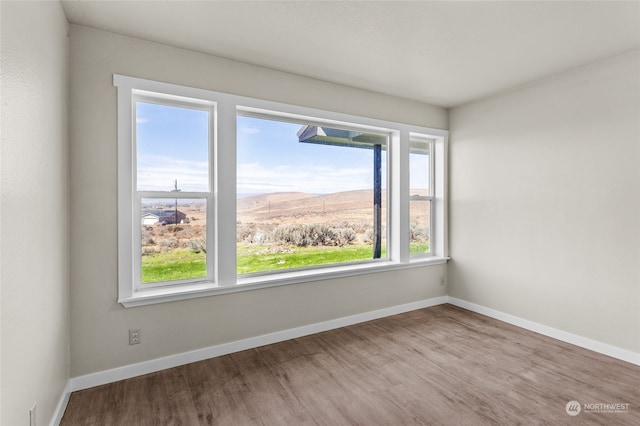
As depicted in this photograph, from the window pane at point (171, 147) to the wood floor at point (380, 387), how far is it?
159cm

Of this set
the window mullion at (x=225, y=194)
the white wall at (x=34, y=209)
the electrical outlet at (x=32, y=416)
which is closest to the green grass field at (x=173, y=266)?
the window mullion at (x=225, y=194)

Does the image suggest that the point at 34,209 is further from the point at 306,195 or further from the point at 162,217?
the point at 306,195

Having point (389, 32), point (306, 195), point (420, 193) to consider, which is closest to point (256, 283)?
point (306, 195)

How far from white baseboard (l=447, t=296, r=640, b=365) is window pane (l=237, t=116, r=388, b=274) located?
1421 millimetres

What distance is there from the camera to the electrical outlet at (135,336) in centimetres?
248

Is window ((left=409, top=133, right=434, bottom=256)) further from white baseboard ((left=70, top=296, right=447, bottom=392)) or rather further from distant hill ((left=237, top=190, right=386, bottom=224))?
white baseboard ((left=70, top=296, right=447, bottom=392))

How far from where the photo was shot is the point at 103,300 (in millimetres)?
2395

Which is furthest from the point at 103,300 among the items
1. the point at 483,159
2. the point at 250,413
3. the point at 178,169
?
the point at 483,159

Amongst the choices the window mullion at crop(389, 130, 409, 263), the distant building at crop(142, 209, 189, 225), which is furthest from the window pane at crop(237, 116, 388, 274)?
the distant building at crop(142, 209, 189, 225)

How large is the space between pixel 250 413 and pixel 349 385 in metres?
0.75

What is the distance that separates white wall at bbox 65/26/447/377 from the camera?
232 centimetres

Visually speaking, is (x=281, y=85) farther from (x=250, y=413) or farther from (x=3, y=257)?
(x=250, y=413)

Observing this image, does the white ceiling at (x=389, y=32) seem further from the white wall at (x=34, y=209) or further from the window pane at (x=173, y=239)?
the window pane at (x=173, y=239)

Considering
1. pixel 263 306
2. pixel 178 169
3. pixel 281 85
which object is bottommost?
pixel 263 306
